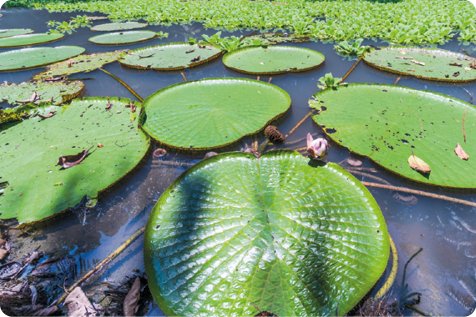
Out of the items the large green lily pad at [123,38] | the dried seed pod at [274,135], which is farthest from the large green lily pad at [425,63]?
the large green lily pad at [123,38]

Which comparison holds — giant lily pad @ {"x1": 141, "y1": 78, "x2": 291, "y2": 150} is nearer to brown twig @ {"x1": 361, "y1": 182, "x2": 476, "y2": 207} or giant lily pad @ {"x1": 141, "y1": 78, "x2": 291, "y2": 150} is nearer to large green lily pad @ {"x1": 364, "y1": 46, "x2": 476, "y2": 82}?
brown twig @ {"x1": 361, "y1": 182, "x2": 476, "y2": 207}

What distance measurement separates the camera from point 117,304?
Result: 93 cm

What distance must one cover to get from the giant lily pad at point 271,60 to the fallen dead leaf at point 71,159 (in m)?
2.18

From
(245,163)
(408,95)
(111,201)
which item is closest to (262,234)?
(245,163)

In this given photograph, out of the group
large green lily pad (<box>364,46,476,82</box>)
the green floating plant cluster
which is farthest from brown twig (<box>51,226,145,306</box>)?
the green floating plant cluster

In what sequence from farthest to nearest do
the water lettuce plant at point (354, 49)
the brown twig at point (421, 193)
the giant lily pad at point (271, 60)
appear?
the water lettuce plant at point (354, 49) < the giant lily pad at point (271, 60) < the brown twig at point (421, 193)

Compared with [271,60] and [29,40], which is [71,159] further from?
[29,40]

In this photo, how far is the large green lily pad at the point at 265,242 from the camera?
0.89 meters

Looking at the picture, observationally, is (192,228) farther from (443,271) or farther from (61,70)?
(61,70)

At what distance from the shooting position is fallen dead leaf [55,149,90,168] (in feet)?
5.16

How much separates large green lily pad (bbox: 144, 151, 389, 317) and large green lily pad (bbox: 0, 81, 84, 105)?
2.18 metres

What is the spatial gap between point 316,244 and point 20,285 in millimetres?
1476

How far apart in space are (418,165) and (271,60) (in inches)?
96.8

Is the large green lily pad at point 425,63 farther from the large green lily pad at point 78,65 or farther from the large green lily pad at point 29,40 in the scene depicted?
the large green lily pad at point 29,40
